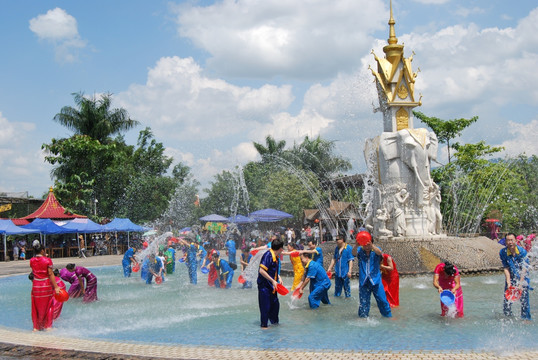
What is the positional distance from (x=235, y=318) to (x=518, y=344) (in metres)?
4.77

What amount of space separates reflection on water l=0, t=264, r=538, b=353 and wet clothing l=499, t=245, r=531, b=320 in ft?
0.69

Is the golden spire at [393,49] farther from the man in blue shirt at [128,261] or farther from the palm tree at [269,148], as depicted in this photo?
the palm tree at [269,148]

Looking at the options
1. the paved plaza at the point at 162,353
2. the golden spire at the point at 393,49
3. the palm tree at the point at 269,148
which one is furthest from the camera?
the palm tree at the point at 269,148

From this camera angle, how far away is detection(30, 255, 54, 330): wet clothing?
883 centimetres

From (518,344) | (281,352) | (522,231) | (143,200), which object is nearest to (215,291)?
(281,352)

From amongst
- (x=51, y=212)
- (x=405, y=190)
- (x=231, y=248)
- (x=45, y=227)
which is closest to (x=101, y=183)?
(x=51, y=212)

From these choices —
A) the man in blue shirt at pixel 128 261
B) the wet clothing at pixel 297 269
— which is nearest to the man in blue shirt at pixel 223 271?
the wet clothing at pixel 297 269

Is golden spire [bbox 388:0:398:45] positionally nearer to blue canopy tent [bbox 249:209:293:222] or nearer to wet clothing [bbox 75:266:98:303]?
wet clothing [bbox 75:266:98:303]

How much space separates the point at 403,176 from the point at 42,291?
1196cm

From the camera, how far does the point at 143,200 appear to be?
40.9 m

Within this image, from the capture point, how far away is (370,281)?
28.4 ft

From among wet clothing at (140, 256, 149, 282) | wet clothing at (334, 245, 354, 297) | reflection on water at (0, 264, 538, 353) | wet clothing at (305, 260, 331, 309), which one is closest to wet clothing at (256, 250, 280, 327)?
reflection on water at (0, 264, 538, 353)

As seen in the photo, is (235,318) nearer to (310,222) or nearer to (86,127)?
(310,222)

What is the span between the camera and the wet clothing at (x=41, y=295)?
8.83 meters
